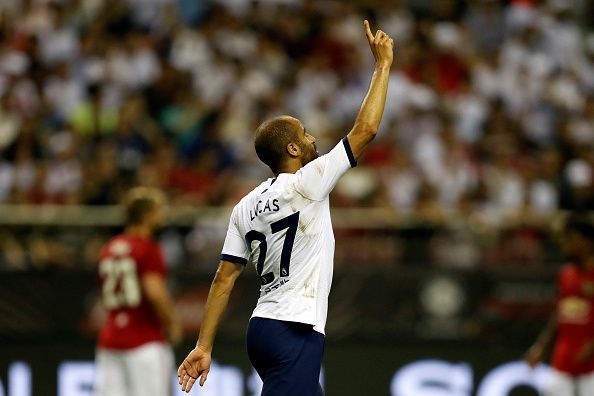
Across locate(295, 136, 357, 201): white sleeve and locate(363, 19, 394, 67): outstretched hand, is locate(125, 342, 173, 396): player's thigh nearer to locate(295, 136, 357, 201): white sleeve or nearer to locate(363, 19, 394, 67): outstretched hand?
locate(295, 136, 357, 201): white sleeve

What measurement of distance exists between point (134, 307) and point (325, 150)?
3.92 meters

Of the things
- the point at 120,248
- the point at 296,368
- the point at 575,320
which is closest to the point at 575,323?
the point at 575,320

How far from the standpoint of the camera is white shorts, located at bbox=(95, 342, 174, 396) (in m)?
9.12

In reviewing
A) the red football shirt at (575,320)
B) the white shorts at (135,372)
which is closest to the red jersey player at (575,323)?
the red football shirt at (575,320)

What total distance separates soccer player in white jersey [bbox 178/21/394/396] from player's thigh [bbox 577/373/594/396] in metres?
3.62

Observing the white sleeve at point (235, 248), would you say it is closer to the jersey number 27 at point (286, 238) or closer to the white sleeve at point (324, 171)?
the jersey number 27 at point (286, 238)

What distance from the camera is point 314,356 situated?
229 inches

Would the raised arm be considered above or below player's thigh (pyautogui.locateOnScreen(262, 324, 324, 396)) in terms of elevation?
above

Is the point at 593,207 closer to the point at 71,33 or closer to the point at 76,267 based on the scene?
the point at 76,267

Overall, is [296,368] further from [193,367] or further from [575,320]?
[575,320]

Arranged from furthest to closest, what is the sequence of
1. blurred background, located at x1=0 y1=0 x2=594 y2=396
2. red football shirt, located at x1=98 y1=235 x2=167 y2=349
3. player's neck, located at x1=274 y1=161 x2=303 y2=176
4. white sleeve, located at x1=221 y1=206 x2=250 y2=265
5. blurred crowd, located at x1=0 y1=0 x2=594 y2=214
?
blurred crowd, located at x1=0 y1=0 x2=594 y2=214 < blurred background, located at x1=0 y1=0 x2=594 y2=396 < red football shirt, located at x1=98 y1=235 x2=167 y2=349 < white sleeve, located at x1=221 y1=206 x2=250 y2=265 < player's neck, located at x1=274 y1=161 x2=303 y2=176

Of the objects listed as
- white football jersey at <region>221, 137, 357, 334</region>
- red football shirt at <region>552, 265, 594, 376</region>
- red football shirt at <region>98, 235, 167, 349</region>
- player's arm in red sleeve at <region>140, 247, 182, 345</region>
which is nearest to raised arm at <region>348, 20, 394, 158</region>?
white football jersey at <region>221, 137, 357, 334</region>

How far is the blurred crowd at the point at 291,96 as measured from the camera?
12.2 metres

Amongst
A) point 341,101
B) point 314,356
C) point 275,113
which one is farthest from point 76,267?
point 314,356
